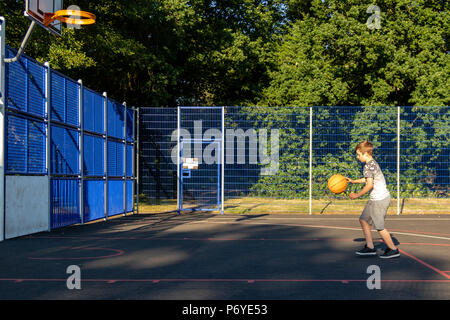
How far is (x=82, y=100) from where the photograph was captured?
15164 mm

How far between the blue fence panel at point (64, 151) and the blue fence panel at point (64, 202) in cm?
29

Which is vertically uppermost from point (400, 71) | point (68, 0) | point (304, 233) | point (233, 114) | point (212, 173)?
point (68, 0)

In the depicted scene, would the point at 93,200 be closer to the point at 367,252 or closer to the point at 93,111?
the point at 93,111

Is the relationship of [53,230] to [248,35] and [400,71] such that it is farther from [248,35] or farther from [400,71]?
[248,35]

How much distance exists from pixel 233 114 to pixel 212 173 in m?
2.05

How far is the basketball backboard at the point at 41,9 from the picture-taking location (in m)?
10.8

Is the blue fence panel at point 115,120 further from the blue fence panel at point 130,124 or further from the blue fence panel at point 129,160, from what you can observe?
the blue fence panel at point 129,160

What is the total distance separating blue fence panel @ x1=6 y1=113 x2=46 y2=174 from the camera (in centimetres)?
1142

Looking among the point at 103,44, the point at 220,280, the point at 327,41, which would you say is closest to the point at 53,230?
the point at 220,280

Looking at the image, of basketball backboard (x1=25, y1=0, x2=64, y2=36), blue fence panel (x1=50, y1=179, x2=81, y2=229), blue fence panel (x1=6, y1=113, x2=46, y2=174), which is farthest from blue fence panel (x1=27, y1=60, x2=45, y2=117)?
blue fence panel (x1=50, y1=179, x2=81, y2=229)

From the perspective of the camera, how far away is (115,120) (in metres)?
17.7

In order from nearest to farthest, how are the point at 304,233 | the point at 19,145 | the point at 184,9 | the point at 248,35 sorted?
the point at 19,145
the point at 304,233
the point at 184,9
the point at 248,35

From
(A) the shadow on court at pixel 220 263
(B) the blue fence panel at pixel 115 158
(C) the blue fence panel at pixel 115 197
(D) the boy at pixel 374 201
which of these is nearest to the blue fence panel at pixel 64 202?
(A) the shadow on court at pixel 220 263

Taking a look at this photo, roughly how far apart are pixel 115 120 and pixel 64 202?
457 centimetres
